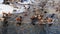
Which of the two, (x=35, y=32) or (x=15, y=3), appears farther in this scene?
(x=15, y=3)

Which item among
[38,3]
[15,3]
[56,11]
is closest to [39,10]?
[38,3]

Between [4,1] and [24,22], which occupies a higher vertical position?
[4,1]

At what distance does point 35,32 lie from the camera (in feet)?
5.13

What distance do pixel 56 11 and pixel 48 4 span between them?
0.41 ft

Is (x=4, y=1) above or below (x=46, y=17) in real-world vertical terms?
above

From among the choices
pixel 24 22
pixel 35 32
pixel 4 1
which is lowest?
pixel 35 32

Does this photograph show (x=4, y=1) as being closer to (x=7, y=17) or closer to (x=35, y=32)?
(x=7, y=17)

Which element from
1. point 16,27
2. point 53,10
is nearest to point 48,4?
point 53,10

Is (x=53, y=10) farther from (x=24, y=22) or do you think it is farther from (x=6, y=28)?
(x=6, y=28)

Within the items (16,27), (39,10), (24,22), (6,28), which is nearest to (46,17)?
(39,10)

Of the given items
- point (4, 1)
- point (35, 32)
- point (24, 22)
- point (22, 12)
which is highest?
point (4, 1)

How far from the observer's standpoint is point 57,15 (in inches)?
61.5

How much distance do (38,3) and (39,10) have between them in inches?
3.4

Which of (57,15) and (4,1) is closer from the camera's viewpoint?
(57,15)
